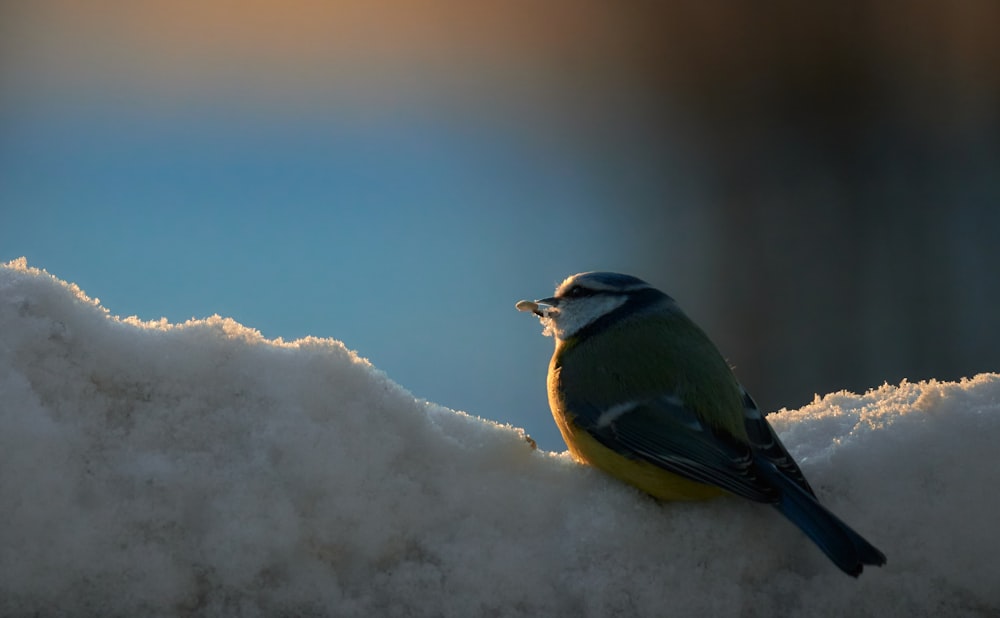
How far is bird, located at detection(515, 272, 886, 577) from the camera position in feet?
3.76

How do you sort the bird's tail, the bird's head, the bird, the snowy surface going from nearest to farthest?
the snowy surface, the bird's tail, the bird, the bird's head

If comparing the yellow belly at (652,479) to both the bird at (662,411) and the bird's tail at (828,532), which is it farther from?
the bird's tail at (828,532)

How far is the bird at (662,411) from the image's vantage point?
1.15 meters

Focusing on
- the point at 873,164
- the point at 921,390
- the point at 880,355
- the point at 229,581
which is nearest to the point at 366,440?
the point at 229,581

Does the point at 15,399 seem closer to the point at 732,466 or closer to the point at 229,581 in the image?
the point at 229,581

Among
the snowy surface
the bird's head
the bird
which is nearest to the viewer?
the snowy surface

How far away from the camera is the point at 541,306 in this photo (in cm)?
180

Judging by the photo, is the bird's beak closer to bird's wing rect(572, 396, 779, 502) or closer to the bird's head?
the bird's head

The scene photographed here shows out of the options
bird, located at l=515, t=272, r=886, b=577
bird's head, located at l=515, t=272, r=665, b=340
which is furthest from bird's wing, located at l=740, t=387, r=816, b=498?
bird's head, located at l=515, t=272, r=665, b=340

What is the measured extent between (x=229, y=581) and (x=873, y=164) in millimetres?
3327

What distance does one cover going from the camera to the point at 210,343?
106cm

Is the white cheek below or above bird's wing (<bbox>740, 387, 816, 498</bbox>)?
above

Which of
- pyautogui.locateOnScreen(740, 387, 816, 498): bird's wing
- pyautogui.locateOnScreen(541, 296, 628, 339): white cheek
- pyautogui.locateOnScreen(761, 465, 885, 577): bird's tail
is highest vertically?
pyautogui.locateOnScreen(541, 296, 628, 339): white cheek

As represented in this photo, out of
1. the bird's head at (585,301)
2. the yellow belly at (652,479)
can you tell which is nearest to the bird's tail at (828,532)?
the yellow belly at (652,479)
